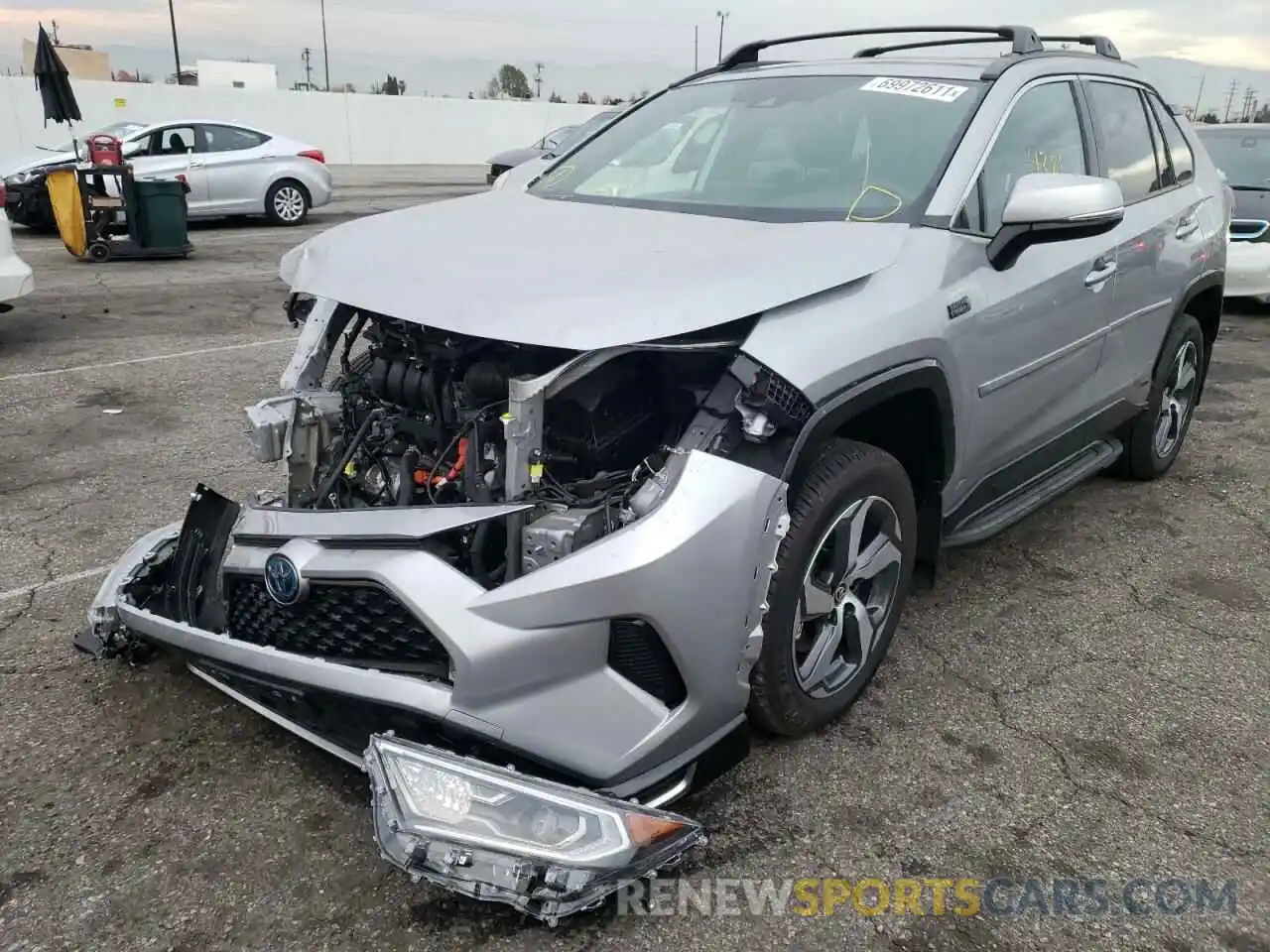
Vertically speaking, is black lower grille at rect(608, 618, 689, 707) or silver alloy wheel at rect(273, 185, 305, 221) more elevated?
black lower grille at rect(608, 618, 689, 707)

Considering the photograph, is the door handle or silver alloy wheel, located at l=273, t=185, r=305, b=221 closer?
the door handle

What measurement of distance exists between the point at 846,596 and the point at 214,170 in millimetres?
14584

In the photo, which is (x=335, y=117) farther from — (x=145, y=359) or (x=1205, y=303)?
(x=1205, y=303)

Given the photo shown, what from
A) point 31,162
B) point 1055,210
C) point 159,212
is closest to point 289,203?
point 31,162

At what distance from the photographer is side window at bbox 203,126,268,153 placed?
14852 mm

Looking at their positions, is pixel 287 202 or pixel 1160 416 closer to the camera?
pixel 1160 416

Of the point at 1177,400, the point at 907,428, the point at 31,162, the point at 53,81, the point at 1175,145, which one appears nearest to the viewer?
the point at 907,428

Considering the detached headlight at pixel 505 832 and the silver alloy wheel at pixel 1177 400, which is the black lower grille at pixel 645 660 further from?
the silver alloy wheel at pixel 1177 400

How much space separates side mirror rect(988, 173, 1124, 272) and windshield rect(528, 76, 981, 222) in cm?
28

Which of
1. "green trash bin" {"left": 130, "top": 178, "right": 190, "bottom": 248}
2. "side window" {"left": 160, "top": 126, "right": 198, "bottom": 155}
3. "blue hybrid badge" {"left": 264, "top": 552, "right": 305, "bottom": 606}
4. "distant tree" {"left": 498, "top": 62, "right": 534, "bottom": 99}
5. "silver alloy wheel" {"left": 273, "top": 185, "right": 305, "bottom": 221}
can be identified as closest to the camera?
"blue hybrid badge" {"left": 264, "top": 552, "right": 305, "bottom": 606}

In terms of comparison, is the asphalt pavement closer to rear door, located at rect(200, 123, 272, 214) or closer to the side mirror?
the side mirror

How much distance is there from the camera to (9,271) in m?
7.09

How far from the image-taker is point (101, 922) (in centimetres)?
225

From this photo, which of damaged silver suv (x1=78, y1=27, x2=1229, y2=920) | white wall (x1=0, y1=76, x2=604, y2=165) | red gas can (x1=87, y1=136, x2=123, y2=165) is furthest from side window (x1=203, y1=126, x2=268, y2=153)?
damaged silver suv (x1=78, y1=27, x2=1229, y2=920)
